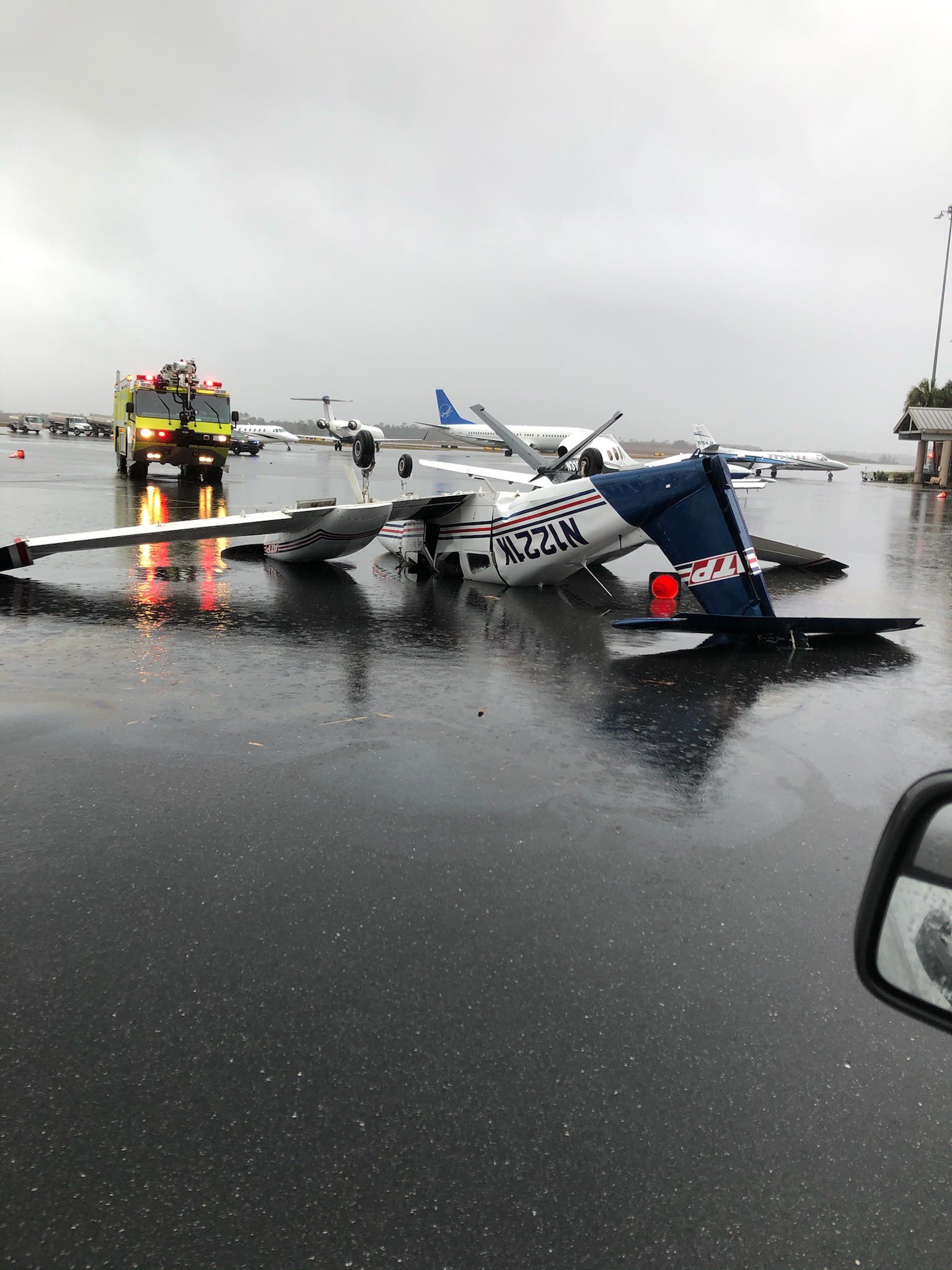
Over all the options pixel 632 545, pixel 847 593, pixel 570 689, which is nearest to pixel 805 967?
pixel 570 689

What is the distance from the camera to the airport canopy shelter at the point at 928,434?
4912cm

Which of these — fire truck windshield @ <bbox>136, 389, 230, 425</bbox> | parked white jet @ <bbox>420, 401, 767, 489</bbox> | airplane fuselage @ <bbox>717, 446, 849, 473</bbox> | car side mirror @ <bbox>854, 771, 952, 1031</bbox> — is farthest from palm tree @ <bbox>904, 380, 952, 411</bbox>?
car side mirror @ <bbox>854, 771, 952, 1031</bbox>

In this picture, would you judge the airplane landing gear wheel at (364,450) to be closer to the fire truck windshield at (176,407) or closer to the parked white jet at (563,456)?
the parked white jet at (563,456)

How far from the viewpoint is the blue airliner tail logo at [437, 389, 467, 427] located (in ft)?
222

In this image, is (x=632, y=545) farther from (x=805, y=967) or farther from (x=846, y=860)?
(x=805, y=967)

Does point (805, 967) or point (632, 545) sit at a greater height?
point (632, 545)

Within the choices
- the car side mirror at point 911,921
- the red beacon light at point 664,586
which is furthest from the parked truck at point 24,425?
the car side mirror at point 911,921

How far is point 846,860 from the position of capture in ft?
14.1

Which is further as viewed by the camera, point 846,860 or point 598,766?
point 598,766

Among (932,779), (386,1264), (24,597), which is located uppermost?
(932,779)

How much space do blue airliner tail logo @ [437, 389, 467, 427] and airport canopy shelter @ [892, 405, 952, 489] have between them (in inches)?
1333

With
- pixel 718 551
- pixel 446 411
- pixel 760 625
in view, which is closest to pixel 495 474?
pixel 718 551

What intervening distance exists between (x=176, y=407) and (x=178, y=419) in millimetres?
489

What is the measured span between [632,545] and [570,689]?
186 inches
